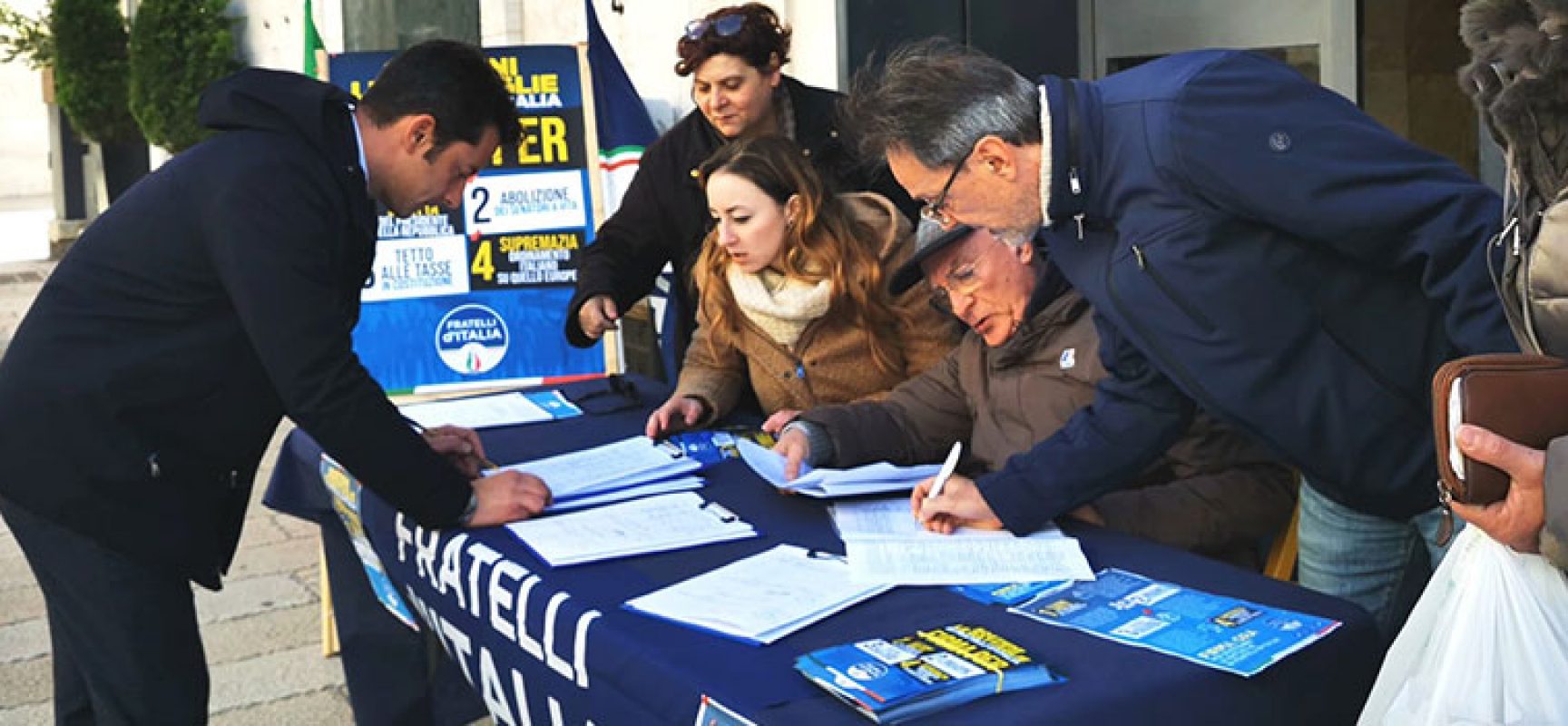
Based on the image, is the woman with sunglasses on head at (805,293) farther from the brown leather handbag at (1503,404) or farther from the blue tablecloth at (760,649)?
the brown leather handbag at (1503,404)

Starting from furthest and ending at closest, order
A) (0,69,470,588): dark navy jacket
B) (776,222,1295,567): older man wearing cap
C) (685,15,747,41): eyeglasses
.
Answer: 1. (685,15,747,41): eyeglasses
2. (776,222,1295,567): older man wearing cap
3. (0,69,470,588): dark navy jacket

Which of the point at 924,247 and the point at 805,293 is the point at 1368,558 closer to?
the point at 924,247

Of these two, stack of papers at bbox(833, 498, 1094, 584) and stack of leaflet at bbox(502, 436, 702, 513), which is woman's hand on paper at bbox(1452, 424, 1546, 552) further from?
stack of leaflet at bbox(502, 436, 702, 513)

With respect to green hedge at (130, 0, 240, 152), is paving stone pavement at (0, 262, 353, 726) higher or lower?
lower

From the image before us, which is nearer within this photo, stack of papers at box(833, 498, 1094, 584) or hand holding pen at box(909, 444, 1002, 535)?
stack of papers at box(833, 498, 1094, 584)

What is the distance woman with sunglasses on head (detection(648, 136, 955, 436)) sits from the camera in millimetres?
3160

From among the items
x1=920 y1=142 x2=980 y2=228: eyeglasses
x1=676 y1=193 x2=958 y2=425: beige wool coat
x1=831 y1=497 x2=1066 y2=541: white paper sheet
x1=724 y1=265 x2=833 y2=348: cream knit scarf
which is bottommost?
x1=831 y1=497 x2=1066 y2=541: white paper sheet

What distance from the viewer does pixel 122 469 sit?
2.41 meters

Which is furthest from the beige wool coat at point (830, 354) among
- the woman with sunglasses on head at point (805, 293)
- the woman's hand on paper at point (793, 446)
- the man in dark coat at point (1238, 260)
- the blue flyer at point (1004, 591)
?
the blue flyer at point (1004, 591)

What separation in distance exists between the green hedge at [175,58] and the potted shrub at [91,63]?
1.22m

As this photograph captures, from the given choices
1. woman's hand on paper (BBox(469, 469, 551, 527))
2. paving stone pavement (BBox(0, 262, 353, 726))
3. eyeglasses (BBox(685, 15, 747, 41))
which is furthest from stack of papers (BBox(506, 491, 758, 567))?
paving stone pavement (BBox(0, 262, 353, 726))

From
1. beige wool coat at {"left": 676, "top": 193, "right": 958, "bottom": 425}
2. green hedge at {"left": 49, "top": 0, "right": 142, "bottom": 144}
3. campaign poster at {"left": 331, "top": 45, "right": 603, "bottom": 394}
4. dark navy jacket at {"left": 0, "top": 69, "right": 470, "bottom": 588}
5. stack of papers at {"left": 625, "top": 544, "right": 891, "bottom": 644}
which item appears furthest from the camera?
green hedge at {"left": 49, "top": 0, "right": 142, "bottom": 144}

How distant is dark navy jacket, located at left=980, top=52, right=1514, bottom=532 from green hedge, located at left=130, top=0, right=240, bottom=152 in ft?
39.7

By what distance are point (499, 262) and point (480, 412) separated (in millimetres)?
1913
